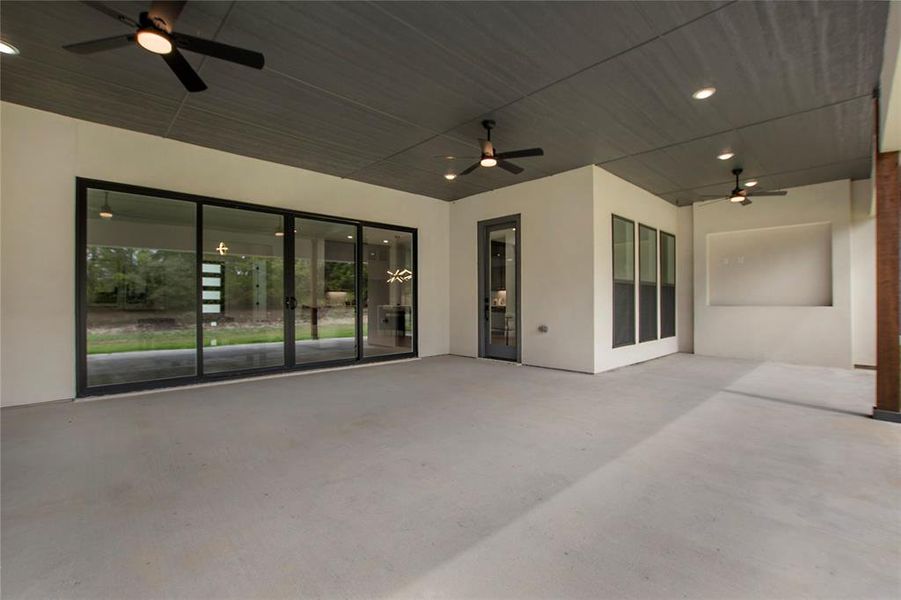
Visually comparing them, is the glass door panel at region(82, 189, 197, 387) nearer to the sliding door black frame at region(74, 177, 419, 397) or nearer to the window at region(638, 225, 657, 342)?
the sliding door black frame at region(74, 177, 419, 397)

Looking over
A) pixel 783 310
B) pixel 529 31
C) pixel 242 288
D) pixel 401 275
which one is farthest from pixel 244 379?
pixel 783 310

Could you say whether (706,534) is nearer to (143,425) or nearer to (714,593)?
(714,593)

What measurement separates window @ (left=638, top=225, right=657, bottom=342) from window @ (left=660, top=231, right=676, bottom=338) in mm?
379

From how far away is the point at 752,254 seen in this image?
8109mm

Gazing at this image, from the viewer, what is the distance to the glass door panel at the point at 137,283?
4.86 meters

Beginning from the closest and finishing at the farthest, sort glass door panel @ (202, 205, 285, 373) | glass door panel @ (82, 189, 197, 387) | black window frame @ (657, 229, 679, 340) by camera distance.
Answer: glass door panel @ (82, 189, 197, 387) < glass door panel @ (202, 205, 285, 373) < black window frame @ (657, 229, 679, 340)

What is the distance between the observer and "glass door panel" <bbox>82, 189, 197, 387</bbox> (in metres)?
4.86

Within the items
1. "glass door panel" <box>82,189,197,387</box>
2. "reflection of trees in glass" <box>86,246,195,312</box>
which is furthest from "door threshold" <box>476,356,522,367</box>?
"reflection of trees in glass" <box>86,246,195,312</box>

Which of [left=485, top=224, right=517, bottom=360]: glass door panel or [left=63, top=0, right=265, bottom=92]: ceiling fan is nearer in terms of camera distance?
[left=63, top=0, right=265, bottom=92]: ceiling fan

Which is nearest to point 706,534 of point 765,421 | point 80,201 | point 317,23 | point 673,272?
point 765,421

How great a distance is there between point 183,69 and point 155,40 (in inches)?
10.6

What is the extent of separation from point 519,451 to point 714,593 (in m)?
1.57

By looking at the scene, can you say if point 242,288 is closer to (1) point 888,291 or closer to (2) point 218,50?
(2) point 218,50

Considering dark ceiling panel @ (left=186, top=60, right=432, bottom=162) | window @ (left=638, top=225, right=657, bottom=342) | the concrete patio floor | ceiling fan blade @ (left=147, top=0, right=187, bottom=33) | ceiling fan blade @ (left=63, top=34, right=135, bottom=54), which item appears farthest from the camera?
window @ (left=638, top=225, right=657, bottom=342)
